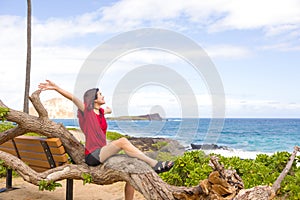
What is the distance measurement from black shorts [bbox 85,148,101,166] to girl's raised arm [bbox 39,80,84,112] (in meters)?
0.58

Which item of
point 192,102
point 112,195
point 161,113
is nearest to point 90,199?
point 112,195

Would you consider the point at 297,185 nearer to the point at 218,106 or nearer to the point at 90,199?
the point at 218,106

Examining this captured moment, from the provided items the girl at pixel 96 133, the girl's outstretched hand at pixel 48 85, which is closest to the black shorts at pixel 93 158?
the girl at pixel 96 133

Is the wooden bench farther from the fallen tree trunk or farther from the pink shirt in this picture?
the pink shirt

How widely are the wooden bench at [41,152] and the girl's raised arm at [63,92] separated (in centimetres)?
77

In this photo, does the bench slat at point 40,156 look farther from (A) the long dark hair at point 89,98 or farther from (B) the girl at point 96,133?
(A) the long dark hair at point 89,98

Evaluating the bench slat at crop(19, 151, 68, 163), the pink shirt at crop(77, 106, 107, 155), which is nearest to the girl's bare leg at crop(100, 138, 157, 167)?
the pink shirt at crop(77, 106, 107, 155)

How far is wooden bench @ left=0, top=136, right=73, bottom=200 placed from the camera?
541 centimetres

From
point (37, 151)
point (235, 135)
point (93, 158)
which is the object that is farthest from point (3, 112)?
point (235, 135)

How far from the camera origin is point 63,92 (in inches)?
189

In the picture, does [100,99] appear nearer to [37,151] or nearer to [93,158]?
[93,158]

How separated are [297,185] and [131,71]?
275 centimetres

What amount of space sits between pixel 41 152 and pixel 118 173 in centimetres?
139

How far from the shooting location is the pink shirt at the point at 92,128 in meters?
4.91
